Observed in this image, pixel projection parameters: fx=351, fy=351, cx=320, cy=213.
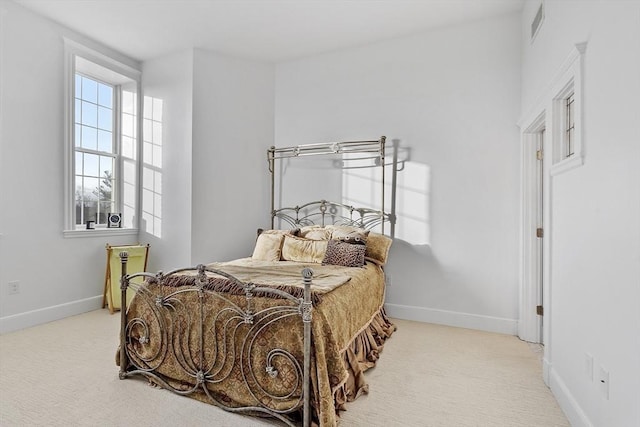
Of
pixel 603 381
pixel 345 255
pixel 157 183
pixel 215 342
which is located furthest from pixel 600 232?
pixel 157 183

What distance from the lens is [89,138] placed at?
168 inches

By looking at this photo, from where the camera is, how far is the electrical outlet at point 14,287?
3408 millimetres

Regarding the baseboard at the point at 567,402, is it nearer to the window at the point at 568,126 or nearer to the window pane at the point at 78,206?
the window at the point at 568,126

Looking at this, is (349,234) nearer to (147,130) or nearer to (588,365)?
(588,365)

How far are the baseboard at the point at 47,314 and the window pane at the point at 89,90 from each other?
2.42 meters

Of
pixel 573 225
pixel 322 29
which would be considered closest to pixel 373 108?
pixel 322 29

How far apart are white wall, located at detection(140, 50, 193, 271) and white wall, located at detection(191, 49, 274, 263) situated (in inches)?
3.7

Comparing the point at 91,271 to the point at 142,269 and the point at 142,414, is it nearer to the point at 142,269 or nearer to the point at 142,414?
the point at 142,269

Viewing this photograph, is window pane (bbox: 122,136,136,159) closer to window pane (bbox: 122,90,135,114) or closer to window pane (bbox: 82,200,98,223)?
window pane (bbox: 122,90,135,114)

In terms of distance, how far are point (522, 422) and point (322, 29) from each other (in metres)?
3.92

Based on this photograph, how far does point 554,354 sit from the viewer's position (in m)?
2.36

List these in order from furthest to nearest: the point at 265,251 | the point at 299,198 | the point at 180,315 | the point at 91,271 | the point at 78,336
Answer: the point at 299,198
the point at 91,271
the point at 265,251
the point at 78,336
the point at 180,315

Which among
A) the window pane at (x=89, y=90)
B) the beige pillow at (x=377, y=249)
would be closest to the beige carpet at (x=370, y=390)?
the beige pillow at (x=377, y=249)

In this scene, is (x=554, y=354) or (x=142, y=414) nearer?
(x=142, y=414)
